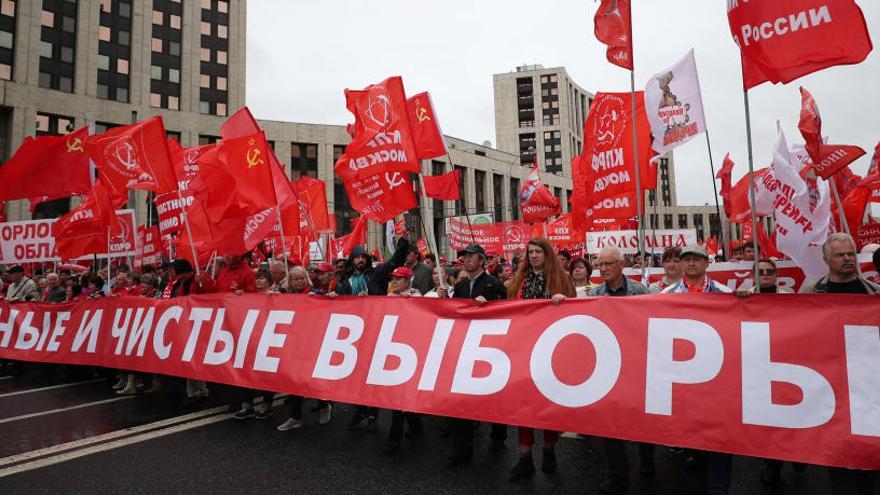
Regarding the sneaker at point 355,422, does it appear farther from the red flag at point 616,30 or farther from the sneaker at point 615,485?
the red flag at point 616,30

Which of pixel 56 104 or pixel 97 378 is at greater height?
pixel 56 104

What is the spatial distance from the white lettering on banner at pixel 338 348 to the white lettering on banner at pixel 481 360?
110 cm

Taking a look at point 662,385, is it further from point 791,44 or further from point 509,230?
point 509,230

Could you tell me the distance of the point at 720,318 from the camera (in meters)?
3.55

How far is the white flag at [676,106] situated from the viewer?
23.4 feet

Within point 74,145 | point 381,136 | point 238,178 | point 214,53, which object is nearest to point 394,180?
point 381,136

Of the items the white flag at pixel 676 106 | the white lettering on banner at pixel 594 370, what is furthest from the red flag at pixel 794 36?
the white flag at pixel 676 106

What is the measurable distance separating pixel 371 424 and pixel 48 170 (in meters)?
7.88

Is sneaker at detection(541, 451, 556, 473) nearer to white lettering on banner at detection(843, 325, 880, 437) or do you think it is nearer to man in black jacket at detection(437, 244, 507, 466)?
man in black jacket at detection(437, 244, 507, 466)

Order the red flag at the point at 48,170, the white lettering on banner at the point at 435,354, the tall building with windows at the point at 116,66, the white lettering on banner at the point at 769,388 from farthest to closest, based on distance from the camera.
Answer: the tall building with windows at the point at 116,66
the red flag at the point at 48,170
the white lettering on banner at the point at 435,354
the white lettering on banner at the point at 769,388

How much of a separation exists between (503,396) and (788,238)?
5126 millimetres

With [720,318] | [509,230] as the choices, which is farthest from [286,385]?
[509,230]

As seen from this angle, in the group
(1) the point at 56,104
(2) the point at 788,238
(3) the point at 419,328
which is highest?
(1) the point at 56,104

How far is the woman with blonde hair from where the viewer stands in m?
4.12
